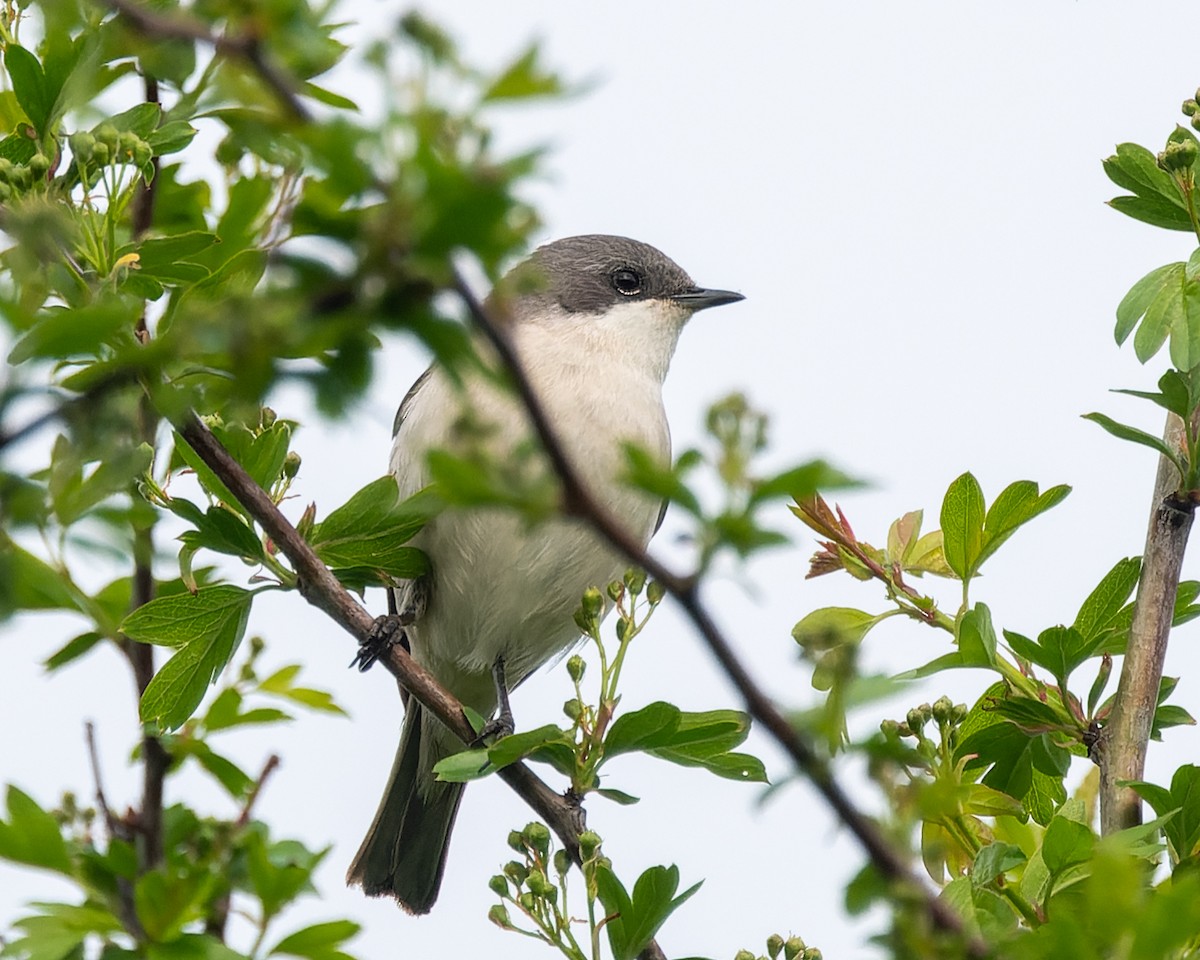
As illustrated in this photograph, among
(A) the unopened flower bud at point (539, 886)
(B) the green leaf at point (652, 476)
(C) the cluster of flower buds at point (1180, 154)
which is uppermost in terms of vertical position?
(C) the cluster of flower buds at point (1180, 154)

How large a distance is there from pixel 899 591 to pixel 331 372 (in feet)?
8.03

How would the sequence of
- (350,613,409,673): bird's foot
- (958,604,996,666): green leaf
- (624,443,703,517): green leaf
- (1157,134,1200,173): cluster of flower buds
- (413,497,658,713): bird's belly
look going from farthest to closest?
(413,497,658,713): bird's belly < (350,613,409,673): bird's foot < (958,604,996,666): green leaf < (1157,134,1200,173): cluster of flower buds < (624,443,703,517): green leaf

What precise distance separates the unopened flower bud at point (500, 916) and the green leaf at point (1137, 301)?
5.98 ft

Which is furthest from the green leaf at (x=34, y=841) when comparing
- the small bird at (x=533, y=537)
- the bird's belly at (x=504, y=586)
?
the bird's belly at (x=504, y=586)

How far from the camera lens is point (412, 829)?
6.67 m

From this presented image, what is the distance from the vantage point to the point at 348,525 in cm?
381

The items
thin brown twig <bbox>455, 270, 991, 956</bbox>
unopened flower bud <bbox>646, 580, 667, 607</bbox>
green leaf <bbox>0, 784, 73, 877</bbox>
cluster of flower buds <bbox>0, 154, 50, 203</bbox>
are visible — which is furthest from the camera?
unopened flower bud <bbox>646, 580, 667, 607</bbox>

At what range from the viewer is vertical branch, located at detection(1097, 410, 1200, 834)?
3322 millimetres

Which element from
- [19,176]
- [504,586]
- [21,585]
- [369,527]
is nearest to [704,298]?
[504,586]

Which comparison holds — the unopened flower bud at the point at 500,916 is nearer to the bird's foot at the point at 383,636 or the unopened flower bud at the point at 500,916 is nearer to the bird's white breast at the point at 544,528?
the bird's foot at the point at 383,636

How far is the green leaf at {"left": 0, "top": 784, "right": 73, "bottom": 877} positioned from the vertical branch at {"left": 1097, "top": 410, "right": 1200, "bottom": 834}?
6.80 feet

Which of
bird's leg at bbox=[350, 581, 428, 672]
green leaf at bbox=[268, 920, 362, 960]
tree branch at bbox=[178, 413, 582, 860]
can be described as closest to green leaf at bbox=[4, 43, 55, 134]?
tree branch at bbox=[178, 413, 582, 860]

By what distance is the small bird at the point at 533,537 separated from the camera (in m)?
5.62

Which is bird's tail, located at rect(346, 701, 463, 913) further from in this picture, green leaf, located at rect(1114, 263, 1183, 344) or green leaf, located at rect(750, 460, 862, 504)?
green leaf, located at rect(750, 460, 862, 504)
